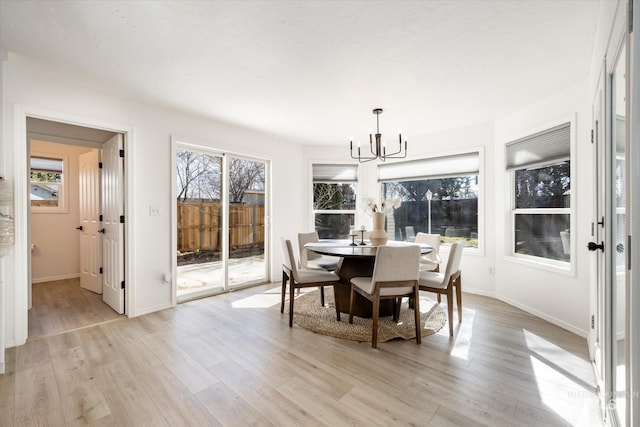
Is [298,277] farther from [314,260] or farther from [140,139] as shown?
[140,139]

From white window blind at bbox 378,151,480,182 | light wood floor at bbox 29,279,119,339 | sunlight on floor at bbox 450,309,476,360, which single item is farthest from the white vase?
light wood floor at bbox 29,279,119,339

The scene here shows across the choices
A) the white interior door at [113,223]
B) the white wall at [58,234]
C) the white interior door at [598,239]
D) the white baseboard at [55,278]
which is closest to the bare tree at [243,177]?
the white interior door at [113,223]

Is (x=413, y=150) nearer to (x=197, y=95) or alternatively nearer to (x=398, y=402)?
(x=197, y=95)

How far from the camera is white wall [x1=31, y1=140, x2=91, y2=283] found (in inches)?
181

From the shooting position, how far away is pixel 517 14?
1.81 m

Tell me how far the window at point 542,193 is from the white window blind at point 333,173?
8.21ft

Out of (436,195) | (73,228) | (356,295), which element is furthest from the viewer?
→ (73,228)

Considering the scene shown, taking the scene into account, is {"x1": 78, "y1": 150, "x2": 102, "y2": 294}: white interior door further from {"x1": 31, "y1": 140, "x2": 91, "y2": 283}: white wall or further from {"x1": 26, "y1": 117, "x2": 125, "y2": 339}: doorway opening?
{"x1": 31, "y1": 140, "x2": 91, "y2": 283}: white wall

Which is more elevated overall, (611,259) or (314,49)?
(314,49)

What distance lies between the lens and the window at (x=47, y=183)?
4.62 metres

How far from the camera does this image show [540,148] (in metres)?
3.25

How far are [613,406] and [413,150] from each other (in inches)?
154

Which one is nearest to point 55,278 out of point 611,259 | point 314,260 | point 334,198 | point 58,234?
point 58,234

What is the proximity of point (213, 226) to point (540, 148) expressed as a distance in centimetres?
430
